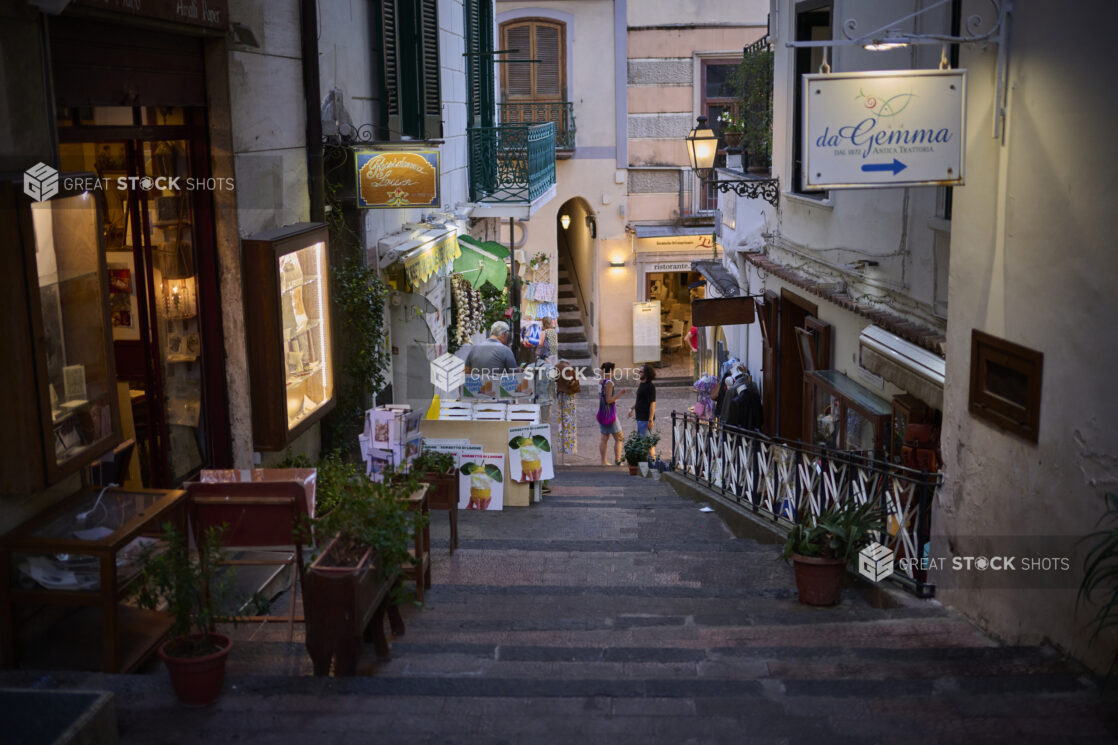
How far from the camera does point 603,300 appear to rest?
23.4 m

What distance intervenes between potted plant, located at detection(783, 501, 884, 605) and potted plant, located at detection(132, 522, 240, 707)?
3397 mm

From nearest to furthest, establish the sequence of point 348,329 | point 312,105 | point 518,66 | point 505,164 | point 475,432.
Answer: point 312,105
point 348,329
point 475,432
point 505,164
point 518,66

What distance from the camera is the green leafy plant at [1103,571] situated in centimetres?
471

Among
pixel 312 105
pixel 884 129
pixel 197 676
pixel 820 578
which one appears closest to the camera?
pixel 197 676

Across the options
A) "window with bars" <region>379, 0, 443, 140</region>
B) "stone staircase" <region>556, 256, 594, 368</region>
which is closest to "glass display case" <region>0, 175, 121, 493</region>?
"window with bars" <region>379, 0, 443, 140</region>

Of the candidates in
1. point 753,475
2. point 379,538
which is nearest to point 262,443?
point 379,538

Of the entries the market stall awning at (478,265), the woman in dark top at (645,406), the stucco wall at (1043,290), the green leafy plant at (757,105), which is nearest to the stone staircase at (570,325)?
the woman in dark top at (645,406)

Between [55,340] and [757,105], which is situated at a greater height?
[757,105]

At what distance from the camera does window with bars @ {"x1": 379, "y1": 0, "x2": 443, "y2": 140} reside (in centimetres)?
1084

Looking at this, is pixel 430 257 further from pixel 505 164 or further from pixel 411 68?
pixel 505 164

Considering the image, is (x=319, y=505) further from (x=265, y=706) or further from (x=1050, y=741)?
(x=1050, y=741)

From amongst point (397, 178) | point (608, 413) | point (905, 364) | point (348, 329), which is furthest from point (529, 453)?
point (608, 413)

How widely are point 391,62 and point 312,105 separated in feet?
8.82

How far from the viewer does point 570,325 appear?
81.7 feet
